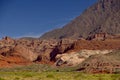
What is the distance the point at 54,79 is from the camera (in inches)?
1258

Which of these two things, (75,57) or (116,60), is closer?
(116,60)

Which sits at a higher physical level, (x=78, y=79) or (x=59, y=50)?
(x=59, y=50)

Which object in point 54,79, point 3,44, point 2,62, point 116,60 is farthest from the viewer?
point 3,44

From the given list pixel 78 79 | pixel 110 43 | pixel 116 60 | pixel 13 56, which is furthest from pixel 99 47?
pixel 78 79

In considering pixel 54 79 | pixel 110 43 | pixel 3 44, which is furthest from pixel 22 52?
pixel 54 79

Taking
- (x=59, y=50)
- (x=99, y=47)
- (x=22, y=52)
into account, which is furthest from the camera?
(x=59, y=50)

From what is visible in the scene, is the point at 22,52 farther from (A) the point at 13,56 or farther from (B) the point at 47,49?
(B) the point at 47,49

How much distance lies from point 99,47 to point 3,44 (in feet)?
222

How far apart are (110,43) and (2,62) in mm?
51746

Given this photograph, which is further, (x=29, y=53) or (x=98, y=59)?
(x=29, y=53)

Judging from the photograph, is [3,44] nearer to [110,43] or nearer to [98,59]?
[110,43]

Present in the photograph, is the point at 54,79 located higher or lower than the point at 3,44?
lower

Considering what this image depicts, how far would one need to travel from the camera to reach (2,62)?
13038 centimetres

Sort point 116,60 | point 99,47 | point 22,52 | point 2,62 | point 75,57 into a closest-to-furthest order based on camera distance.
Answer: point 116,60
point 75,57
point 2,62
point 99,47
point 22,52
